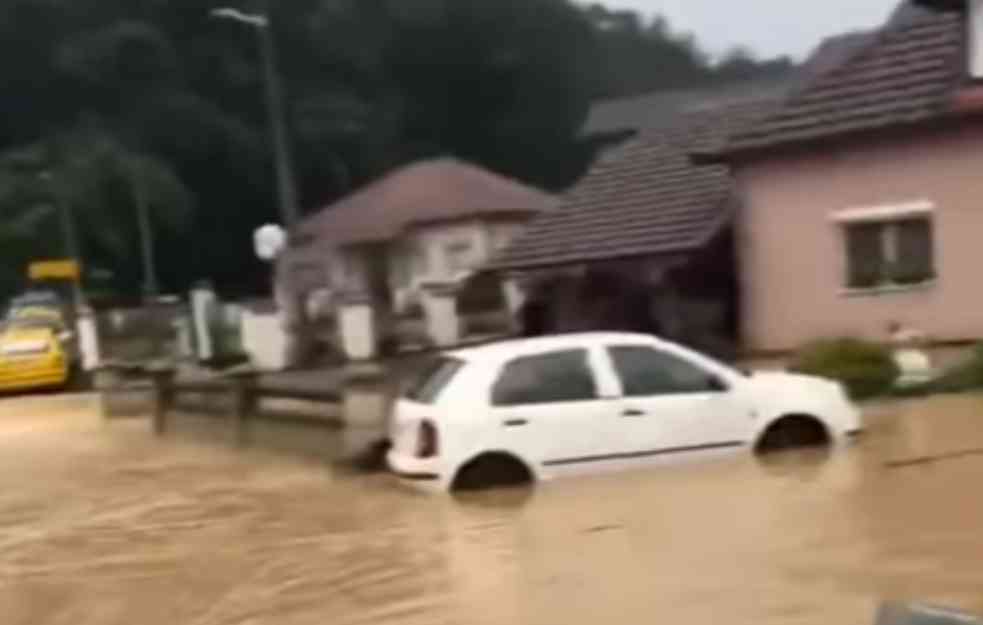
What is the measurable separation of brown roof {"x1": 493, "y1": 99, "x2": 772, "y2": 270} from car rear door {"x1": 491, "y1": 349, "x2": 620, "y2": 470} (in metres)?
10.3

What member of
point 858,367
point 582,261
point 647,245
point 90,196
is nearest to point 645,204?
point 582,261

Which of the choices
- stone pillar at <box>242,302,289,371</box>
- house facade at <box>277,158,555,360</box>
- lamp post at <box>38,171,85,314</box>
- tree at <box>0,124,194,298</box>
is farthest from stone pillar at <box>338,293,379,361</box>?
tree at <box>0,124,194,298</box>

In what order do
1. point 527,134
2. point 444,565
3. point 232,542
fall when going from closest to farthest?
point 444,565 < point 232,542 < point 527,134

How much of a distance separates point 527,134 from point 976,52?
175 ft

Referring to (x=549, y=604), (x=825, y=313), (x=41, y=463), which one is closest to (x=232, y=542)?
(x=549, y=604)

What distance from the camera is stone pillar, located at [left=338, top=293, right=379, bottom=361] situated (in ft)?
121

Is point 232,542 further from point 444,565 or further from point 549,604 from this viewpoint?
point 549,604

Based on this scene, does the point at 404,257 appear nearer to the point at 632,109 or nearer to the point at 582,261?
the point at 632,109

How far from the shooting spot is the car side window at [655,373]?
16.8 metres

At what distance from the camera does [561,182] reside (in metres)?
79.0

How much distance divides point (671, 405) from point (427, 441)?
1.98m

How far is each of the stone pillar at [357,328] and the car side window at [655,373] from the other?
65.0 ft

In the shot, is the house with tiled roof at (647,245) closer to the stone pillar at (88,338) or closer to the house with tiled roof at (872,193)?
the house with tiled roof at (872,193)

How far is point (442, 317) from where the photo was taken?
39.2 meters
